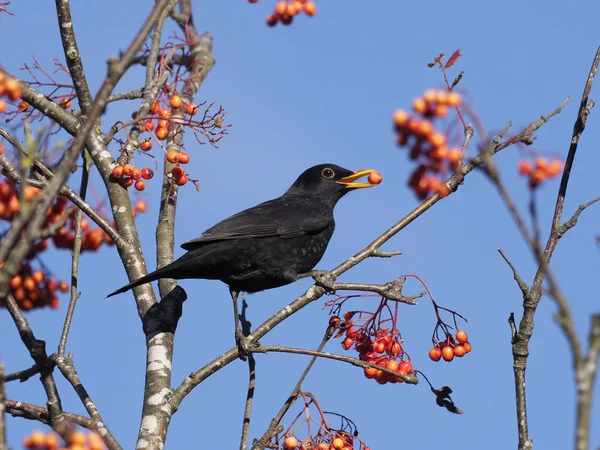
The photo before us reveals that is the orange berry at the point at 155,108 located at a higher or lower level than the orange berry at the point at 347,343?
higher

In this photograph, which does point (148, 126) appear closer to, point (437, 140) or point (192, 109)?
point (192, 109)

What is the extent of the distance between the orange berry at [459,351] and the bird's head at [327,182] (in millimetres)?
3194

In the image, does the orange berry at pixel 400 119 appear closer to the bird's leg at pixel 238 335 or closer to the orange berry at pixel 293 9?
the orange berry at pixel 293 9

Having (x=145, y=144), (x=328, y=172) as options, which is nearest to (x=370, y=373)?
→ (x=145, y=144)

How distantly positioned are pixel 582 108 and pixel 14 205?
2.90m

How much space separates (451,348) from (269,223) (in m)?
2.57

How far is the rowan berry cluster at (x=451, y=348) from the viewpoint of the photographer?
5102 mm

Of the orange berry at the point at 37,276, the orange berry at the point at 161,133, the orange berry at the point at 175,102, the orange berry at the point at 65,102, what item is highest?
the orange berry at the point at 175,102

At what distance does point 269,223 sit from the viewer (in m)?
7.29

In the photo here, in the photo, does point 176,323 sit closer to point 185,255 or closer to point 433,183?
point 185,255

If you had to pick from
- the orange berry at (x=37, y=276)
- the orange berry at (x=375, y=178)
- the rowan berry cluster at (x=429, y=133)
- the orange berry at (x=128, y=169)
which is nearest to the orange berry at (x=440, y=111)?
the rowan berry cluster at (x=429, y=133)

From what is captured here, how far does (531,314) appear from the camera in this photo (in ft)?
14.2

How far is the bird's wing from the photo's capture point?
22.4 ft

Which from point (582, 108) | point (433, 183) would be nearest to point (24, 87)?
point (582, 108)
